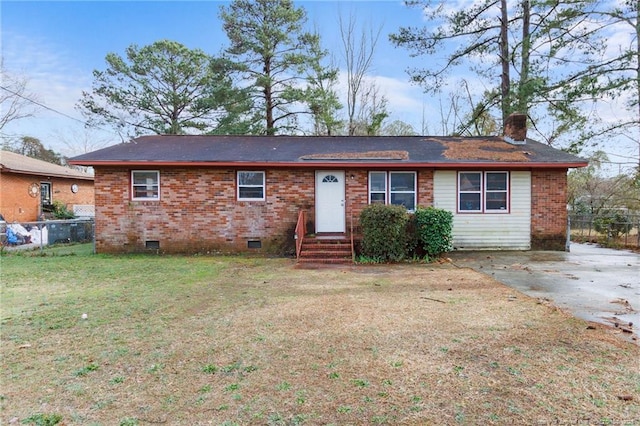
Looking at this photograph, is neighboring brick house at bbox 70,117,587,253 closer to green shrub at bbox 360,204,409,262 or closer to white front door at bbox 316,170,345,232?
white front door at bbox 316,170,345,232

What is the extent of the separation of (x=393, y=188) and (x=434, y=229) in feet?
7.13

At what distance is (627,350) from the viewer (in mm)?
3666

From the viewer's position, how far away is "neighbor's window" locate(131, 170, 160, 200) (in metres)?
11.3

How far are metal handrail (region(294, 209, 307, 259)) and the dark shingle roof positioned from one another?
5.04ft

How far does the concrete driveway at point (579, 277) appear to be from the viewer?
506 cm

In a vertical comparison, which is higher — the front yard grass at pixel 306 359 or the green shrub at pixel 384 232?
the green shrub at pixel 384 232

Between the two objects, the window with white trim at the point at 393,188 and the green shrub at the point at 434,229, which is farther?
the window with white trim at the point at 393,188

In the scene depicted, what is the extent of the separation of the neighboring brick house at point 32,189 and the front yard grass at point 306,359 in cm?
1394

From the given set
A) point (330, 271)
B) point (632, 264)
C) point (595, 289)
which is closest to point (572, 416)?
point (595, 289)

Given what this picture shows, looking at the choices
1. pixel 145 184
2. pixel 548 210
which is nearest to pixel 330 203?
pixel 145 184

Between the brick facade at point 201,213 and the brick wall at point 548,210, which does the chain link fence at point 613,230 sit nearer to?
the brick wall at point 548,210

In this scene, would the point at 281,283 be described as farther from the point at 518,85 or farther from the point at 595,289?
the point at 518,85

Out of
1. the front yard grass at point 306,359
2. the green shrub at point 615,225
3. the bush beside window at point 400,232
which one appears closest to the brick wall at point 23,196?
the front yard grass at point 306,359

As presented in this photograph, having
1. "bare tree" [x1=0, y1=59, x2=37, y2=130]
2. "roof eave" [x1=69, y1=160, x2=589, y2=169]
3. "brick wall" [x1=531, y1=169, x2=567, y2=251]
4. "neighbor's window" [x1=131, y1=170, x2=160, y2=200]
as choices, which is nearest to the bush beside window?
"roof eave" [x1=69, y1=160, x2=589, y2=169]
